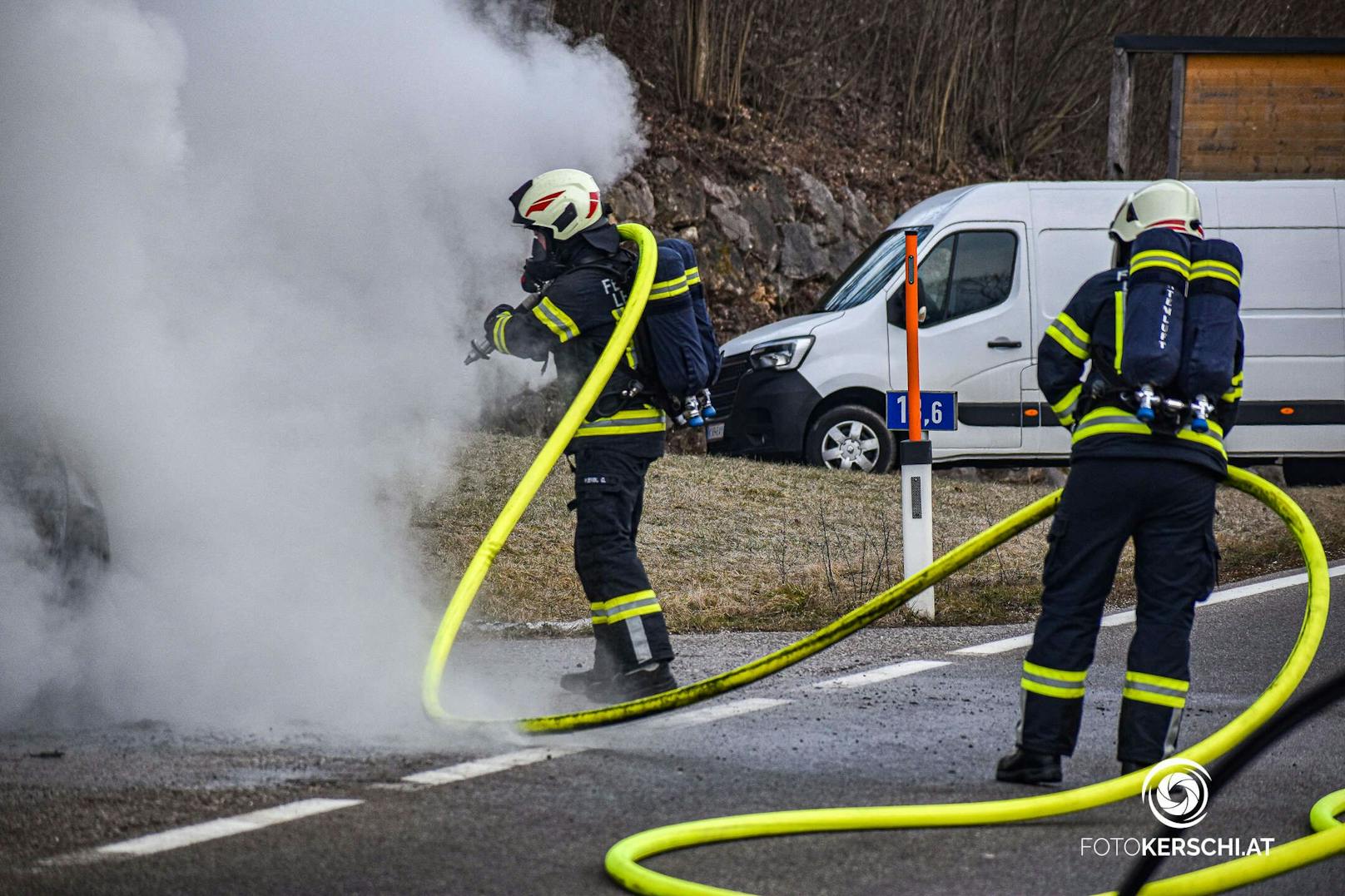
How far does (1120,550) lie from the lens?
470cm

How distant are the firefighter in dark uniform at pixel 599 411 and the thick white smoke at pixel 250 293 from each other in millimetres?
815

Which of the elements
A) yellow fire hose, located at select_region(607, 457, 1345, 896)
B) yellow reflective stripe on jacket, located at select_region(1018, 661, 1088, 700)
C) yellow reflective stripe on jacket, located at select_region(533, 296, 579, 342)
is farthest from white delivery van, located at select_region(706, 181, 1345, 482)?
yellow reflective stripe on jacket, located at select_region(1018, 661, 1088, 700)

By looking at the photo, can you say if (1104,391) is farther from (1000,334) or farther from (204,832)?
(1000,334)

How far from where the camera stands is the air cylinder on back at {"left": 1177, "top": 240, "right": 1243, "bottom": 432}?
15.2 feet

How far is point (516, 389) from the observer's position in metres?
11.4

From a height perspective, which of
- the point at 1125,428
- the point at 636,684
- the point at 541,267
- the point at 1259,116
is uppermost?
the point at 1259,116

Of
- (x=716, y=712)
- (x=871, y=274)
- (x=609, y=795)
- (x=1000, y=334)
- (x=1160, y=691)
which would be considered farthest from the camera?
(x=871, y=274)

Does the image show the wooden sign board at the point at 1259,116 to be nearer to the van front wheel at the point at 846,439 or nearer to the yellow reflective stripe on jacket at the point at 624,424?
the van front wheel at the point at 846,439

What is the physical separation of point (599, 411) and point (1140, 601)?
2250 millimetres

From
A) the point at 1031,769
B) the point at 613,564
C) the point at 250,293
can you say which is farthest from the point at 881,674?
the point at 250,293

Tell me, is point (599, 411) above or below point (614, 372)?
below

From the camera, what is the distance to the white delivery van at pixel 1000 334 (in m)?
12.7

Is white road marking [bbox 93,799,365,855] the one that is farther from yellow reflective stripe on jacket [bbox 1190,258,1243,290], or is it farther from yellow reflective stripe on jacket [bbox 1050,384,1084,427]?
yellow reflective stripe on jacket [bbox 1190,258,1243,290]

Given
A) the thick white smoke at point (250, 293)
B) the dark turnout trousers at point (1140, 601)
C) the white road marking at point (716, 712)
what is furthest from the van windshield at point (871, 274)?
the dark turnout trousers at point (1140, 601)
